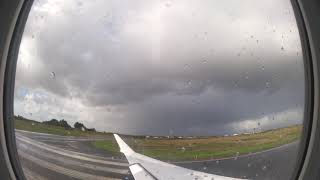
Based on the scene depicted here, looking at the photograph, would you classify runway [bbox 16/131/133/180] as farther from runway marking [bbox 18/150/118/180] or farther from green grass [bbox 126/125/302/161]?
green grass [bbox 126/125/302/161]

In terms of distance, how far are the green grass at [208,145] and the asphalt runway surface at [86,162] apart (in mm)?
38

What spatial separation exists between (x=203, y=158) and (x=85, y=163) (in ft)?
1.83

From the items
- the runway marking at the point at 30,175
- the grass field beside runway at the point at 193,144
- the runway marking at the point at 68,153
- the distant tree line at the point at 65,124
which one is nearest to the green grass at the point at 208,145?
the grass field beside runway at the point at 193,144

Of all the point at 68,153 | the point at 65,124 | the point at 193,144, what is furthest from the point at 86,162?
the point at 193,144

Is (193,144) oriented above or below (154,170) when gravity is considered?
above

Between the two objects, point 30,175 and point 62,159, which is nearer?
point 30,175

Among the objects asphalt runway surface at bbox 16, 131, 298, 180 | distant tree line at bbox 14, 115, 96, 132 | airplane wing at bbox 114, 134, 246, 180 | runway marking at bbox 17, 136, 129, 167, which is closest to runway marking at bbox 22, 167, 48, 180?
asphalt runway surface at bbox 16, 131, 298, 180

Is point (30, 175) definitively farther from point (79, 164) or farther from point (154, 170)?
point (154, 170)

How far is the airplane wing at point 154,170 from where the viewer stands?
1792 millimetres

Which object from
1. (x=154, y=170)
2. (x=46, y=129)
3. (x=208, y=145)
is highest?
(x=46, y=129)

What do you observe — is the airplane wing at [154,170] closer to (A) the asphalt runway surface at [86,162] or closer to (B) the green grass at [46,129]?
(A) the asphalt runway surface at [86,162]

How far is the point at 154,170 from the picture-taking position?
216cm

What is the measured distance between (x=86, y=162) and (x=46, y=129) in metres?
0.40

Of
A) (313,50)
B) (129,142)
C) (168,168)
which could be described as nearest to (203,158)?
(168,168)
